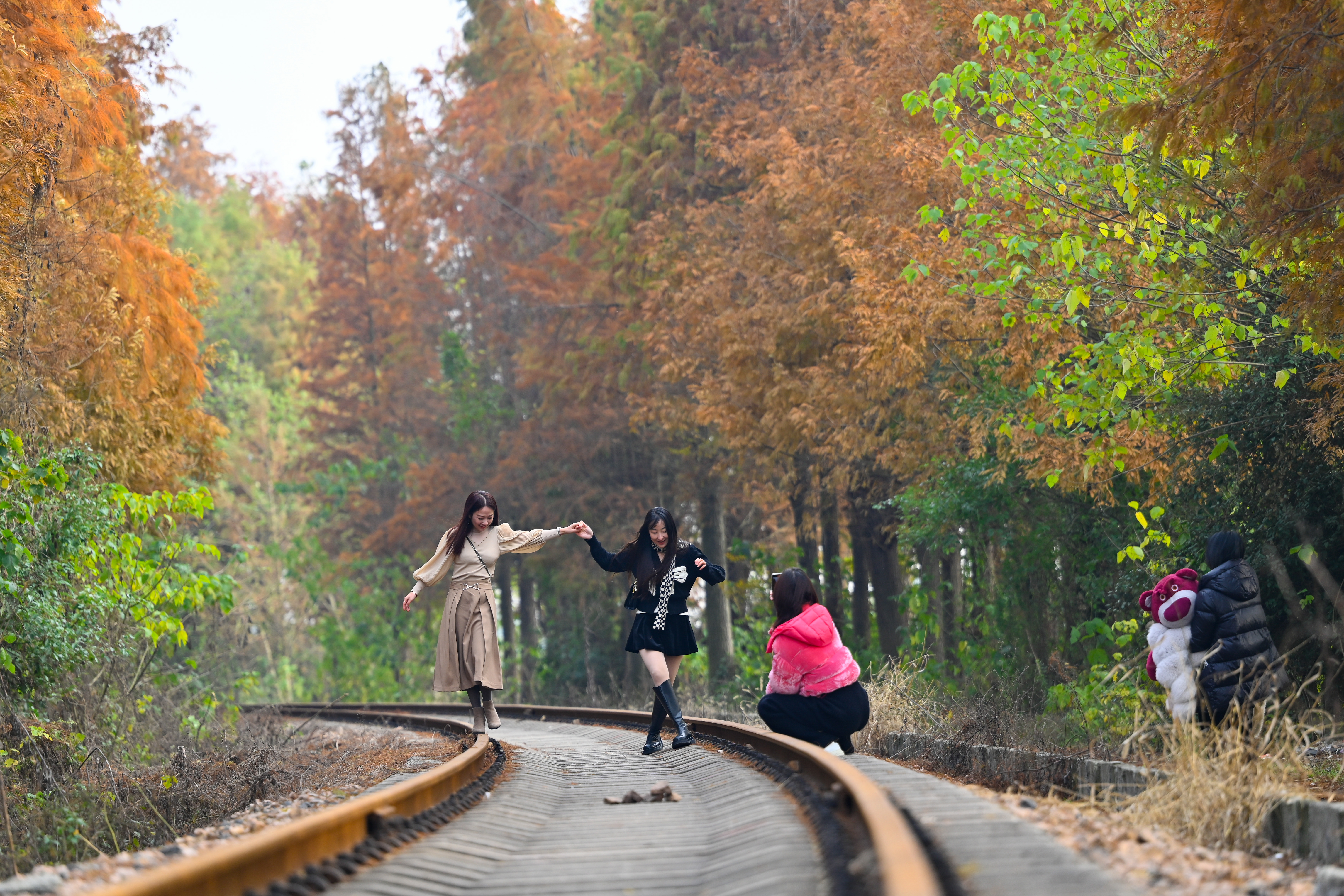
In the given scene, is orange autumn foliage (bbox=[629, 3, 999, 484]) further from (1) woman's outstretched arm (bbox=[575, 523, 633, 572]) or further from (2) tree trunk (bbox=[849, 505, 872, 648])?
(1) woman's outstretched arm (bbox=[575, 523, 633, 572])

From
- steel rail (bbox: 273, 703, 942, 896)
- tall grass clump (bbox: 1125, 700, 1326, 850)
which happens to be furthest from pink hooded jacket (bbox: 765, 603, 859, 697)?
tall grass clump (bbox: 1125, 700, 1326, 850)

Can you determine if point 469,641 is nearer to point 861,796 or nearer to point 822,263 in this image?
point 861,796

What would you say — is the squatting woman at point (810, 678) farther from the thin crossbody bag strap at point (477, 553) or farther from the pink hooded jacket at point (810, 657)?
the thin crossbody bag strap at point (477, 553)

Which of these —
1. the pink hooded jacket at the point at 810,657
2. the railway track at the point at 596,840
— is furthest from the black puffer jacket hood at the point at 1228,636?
the railway track at the point at 596,840

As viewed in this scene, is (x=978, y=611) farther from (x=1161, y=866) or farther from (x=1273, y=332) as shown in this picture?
(x=1161, y=866)

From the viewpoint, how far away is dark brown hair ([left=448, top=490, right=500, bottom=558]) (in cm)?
1109

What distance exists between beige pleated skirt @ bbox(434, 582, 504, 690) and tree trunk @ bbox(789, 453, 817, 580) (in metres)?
10.2

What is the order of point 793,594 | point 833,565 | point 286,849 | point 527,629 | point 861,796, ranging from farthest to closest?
point 527,629 < point 833,565 < point 793,594 < point 861,796 < point 286,849

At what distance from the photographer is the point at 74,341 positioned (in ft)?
49.4

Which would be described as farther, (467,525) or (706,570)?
(467,525)

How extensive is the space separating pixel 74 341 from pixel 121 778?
5224 millimetres

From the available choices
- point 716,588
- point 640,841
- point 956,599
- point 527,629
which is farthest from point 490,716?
point 527,629

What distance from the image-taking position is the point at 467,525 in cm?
1115

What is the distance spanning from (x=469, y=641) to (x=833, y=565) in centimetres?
1319
